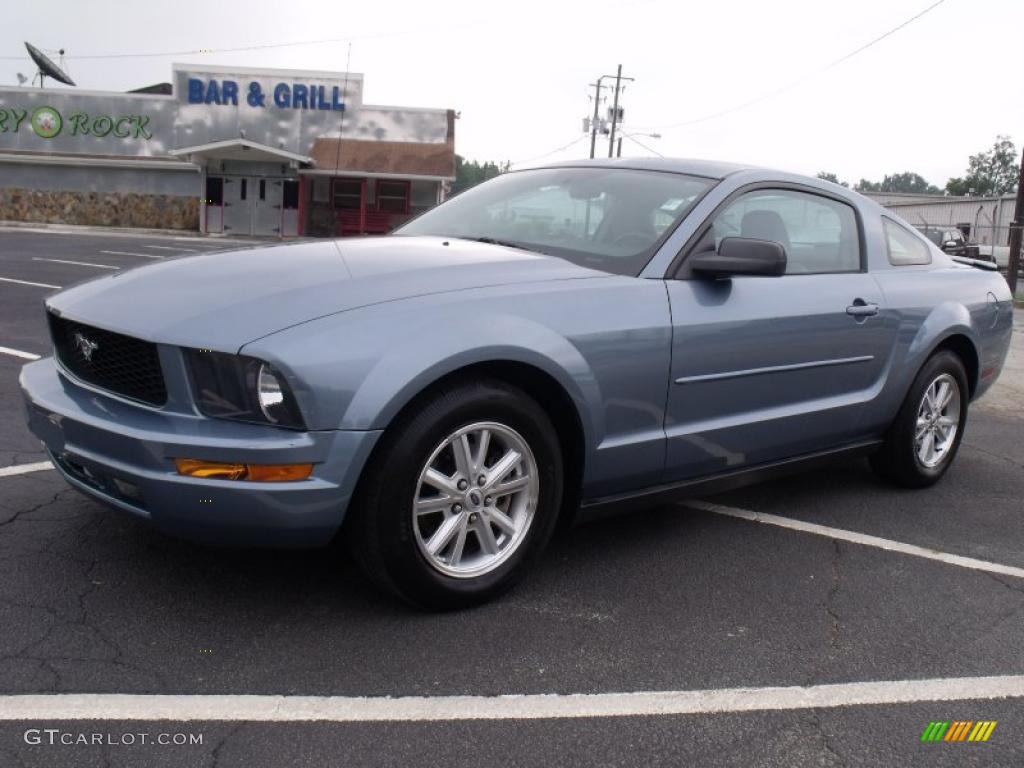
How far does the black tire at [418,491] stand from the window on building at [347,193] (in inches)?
1178

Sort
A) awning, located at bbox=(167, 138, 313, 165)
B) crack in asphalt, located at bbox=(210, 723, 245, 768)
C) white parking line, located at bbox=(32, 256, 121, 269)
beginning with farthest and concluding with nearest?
awning, located at bbox=(167, 138, 313, 165) → white parking line, located at bbox=(32, 256, 121, 269) → crack in asphalt, located at bbox=(210, 723, 245, 768)

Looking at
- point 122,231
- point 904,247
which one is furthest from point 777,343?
point 122,231

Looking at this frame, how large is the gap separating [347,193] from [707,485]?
29867 millimetres

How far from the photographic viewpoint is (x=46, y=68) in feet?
151

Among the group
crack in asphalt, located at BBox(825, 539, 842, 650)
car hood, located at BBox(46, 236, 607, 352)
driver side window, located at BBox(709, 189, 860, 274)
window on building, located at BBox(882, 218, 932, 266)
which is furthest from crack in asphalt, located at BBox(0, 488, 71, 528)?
window on building, located at BBox(882, 218, 932, 266)

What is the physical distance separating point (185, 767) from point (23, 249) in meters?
18.1

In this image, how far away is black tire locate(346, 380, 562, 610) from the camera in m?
2.80

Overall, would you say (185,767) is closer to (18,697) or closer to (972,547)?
(18,697)

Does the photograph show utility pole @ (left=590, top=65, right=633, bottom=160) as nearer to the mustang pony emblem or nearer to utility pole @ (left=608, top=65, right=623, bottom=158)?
utility pole @ (left=608, top=65, right=623, bottom=158)

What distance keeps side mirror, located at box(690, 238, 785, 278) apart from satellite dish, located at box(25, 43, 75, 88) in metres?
48.3

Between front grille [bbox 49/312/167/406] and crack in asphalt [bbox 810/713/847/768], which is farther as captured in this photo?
front grille [bbox 49/312/167/406]

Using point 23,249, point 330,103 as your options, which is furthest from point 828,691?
point 330,103

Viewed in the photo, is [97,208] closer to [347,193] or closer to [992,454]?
[347,193]

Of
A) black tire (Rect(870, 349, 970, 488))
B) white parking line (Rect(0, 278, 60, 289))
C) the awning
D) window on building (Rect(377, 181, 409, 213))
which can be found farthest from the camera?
window on building (Rect(377, 181, 409, 213))
